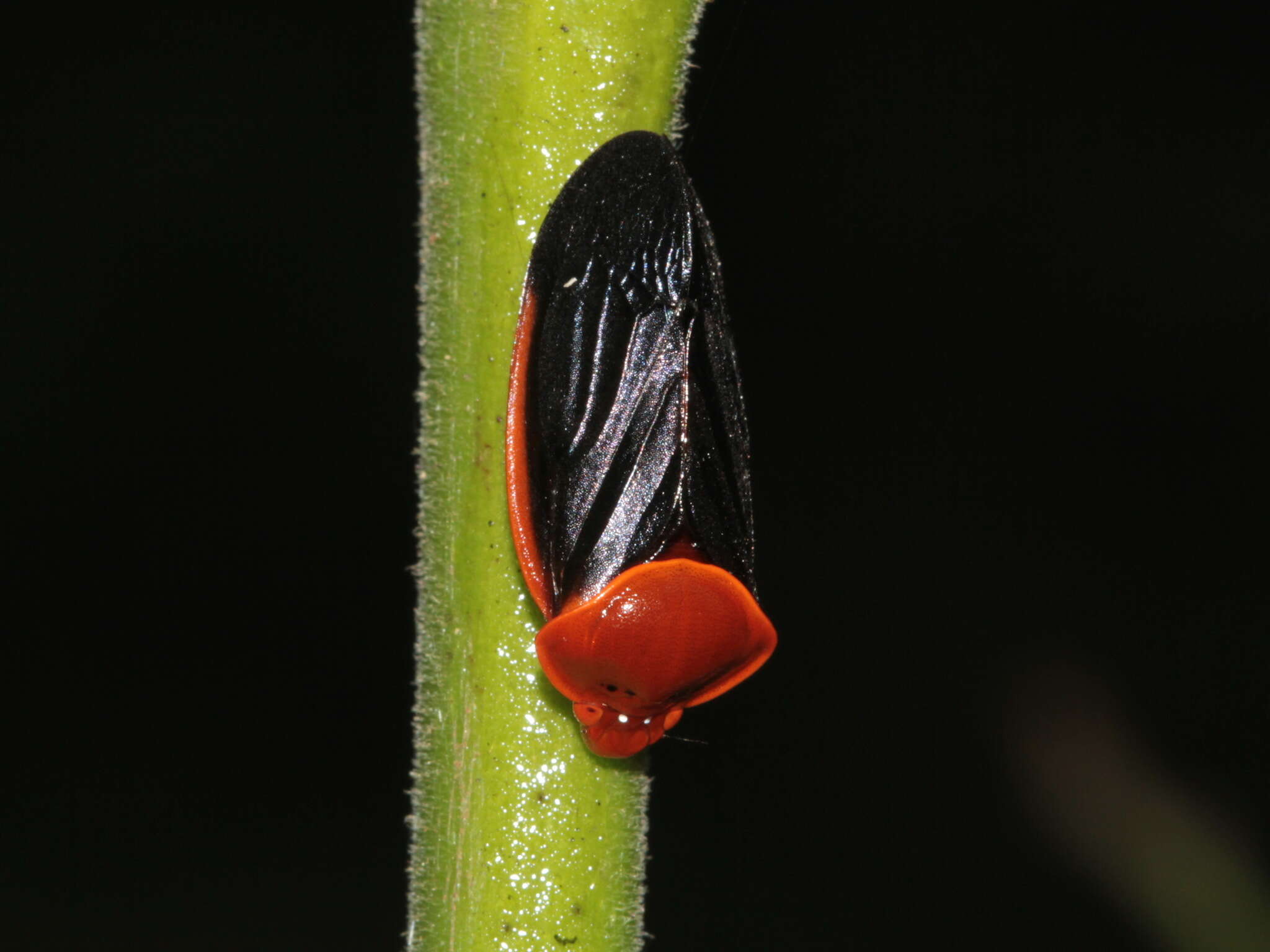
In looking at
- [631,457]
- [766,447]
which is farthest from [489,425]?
[766,447]

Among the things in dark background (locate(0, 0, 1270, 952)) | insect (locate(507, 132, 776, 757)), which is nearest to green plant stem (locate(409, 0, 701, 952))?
insect (locate(507, 132, 776, 757))

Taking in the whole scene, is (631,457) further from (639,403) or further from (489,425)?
(489,425)

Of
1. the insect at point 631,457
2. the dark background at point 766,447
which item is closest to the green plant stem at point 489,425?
the insect at point 631,457

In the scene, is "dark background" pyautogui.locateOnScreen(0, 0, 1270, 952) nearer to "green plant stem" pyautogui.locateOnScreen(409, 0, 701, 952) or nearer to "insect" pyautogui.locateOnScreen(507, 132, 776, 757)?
"insect" pyautogui.locateOnScreen(507, 132, 776, 757)

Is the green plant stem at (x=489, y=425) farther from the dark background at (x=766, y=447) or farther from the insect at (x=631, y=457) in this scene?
the dark background at (x=766, y=447)

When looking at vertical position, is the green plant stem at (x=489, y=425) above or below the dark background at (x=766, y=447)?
above

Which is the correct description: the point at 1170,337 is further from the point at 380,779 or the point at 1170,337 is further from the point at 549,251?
the point at 549,251

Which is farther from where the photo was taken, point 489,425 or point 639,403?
point 639,403

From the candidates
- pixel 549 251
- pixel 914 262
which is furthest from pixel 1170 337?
pixel 549 251
